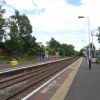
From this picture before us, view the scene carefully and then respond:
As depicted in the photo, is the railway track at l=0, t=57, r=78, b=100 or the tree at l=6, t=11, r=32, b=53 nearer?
the railway track at l=0, t=57, r=78, b=100

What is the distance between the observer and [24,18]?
424 ft

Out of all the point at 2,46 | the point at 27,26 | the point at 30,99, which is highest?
the point at 27,26

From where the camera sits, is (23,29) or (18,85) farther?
(23,29)

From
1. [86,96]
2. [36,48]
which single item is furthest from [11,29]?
[86,96]

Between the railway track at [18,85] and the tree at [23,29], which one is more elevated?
the tree at [23,29]

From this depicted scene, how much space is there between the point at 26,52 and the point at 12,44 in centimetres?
1621

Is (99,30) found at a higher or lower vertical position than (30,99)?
higher

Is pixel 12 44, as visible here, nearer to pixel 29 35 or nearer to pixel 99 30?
pixel 29 35

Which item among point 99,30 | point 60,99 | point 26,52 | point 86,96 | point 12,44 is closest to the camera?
point 60,99

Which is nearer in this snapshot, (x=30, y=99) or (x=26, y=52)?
(x=30, y=99)

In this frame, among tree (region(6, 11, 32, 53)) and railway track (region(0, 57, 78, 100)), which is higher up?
tree (region(6, 11, 32, 53))

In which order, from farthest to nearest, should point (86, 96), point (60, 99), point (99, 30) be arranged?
point (99, 30) < point (86, 96) < point (60, 99)

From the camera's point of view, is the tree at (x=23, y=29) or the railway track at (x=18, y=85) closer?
the railway track at (x=18, y=85)

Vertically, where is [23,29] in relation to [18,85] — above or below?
above
